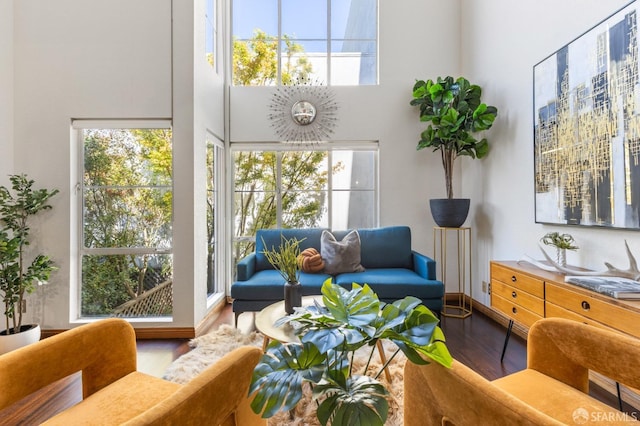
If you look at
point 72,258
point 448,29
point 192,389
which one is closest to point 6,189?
point 72,258

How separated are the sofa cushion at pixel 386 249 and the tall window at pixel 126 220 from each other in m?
1.90

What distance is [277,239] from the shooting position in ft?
11.1

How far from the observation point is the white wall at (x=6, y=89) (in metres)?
2.62

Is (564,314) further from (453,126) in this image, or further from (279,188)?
(279,188)

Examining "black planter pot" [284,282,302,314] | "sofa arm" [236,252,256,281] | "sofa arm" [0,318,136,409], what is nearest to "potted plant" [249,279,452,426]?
"sofa arm" [0,318,136,409]

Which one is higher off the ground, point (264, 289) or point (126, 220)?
point (126, 220)

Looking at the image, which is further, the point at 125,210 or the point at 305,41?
the point at 305,41

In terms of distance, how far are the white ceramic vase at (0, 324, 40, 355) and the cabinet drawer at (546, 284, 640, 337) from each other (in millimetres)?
3869

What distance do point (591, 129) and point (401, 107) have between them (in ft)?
6.92

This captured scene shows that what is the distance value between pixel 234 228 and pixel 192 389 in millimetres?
3170

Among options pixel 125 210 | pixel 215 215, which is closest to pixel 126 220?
pixel 125 210

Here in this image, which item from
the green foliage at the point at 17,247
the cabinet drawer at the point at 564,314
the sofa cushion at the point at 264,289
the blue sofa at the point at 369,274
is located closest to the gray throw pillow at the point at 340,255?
the blue sofa at the point at 369,274

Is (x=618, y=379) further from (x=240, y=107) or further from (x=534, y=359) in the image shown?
(x=240, y=107)

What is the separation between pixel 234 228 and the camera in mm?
3859
